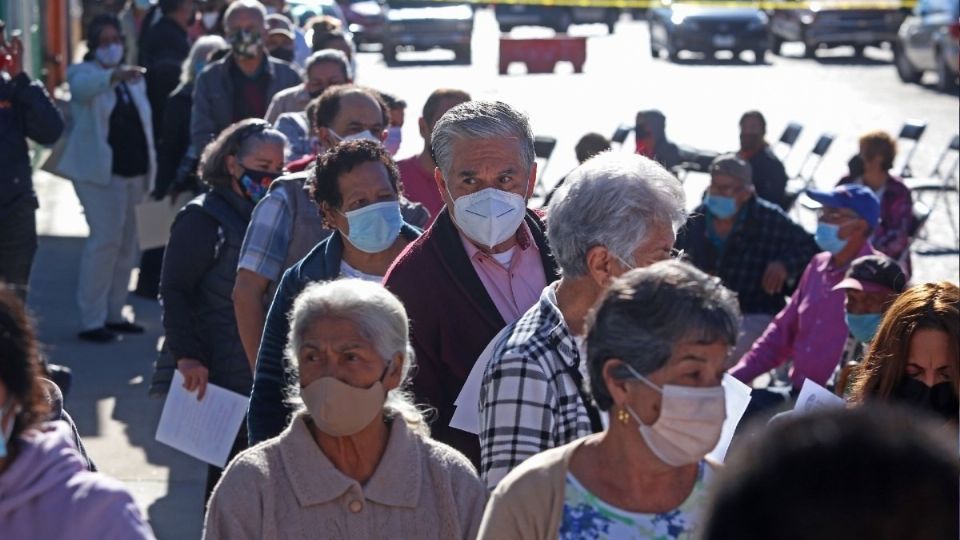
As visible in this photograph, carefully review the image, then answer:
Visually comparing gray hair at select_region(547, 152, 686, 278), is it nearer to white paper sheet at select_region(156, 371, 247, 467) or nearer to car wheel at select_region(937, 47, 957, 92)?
white paper sheet at select_region(156, 371, 247, 467)

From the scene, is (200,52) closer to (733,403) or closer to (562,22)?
(733,403)

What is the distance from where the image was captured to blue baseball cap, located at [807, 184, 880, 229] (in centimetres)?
780

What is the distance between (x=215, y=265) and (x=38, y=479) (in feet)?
11.1

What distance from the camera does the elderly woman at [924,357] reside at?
453 cm

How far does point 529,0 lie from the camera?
128 feet

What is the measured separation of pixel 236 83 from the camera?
33.0 feet

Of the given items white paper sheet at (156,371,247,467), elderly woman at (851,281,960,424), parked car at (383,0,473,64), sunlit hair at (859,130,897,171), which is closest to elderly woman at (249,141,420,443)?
white paper sheet at (156,371,247,467)

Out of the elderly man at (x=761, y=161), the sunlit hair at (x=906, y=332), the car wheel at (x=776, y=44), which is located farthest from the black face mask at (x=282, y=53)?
the car wheel at (x=776, y=44)

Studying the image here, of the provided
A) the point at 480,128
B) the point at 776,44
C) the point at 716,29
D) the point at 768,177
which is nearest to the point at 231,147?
the point at 480,128

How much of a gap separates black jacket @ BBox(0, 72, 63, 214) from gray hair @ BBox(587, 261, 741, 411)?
6.16 m

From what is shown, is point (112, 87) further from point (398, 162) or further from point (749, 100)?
point (749, 100)

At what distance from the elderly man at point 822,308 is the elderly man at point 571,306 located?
9.80ft

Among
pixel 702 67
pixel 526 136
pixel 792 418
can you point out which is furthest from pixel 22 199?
pixel 702 67

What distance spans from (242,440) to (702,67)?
2822cm
